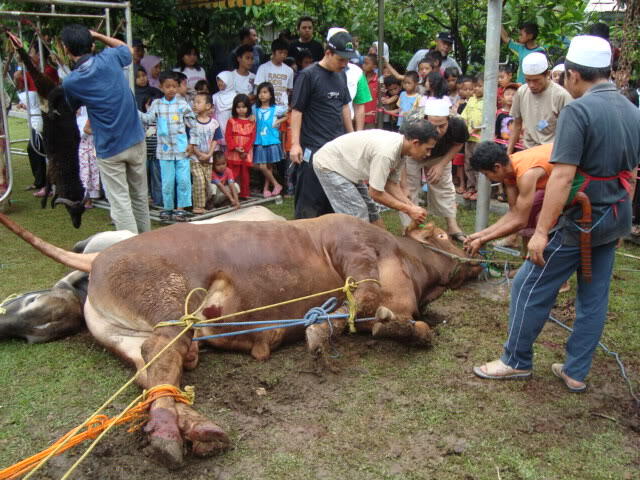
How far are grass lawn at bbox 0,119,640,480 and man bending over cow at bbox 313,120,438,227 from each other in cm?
108

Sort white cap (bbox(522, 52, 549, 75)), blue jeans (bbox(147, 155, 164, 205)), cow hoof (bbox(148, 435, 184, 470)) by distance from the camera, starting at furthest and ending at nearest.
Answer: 1. blue jeans (bbox(147, 155, 164, 205))
2. white cap (bbox(522, 52, 549, 75))
3. cow hoof (bbox(148, 435, 184, 470))

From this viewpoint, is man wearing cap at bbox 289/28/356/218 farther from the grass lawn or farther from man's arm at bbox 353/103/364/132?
the grass lawn

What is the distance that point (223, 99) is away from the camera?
8.67 meters

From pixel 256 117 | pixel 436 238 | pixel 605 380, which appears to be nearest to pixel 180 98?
pixel 256 117

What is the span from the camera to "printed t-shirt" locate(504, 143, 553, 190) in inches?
160

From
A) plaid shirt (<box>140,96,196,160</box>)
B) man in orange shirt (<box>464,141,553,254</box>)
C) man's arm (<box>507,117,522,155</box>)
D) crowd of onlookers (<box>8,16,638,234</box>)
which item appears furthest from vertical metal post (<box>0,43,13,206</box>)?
man's arm (<box>507,117,522,155</box>)

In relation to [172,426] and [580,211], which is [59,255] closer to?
[172,426]

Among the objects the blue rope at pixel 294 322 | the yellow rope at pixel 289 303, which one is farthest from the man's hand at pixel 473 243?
the blue rope at pixel 294 322

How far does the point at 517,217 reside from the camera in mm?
4211

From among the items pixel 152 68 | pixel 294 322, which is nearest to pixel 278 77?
pixel 152 68

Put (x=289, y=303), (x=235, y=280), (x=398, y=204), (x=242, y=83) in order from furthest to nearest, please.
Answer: (x=242, y=83), (x=398, y=204), (x=289, y=303), (x=235, y=280)

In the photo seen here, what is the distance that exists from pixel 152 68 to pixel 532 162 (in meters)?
6.61

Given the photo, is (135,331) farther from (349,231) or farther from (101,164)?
(101,164)

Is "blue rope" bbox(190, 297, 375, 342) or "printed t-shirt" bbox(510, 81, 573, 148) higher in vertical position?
"printed t-shirt" bbox(510, 81, 573, 148)
